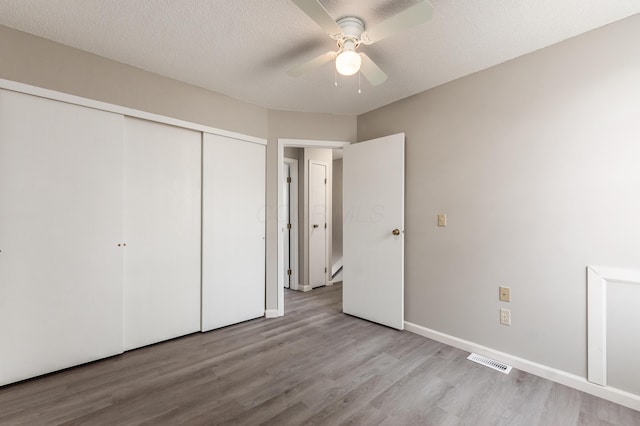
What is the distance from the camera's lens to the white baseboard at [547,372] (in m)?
1.73

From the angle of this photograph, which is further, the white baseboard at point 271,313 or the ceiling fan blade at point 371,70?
the white baseboard at point 271,313

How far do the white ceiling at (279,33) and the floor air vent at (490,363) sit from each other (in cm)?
247

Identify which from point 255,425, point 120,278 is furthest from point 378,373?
point 120,278

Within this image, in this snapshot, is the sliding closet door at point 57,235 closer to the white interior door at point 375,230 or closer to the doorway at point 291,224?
the white interior door at point 375,230

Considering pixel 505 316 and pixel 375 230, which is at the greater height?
pixel 375 230

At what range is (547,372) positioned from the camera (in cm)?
201

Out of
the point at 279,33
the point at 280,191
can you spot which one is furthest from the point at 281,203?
the point at 279,33

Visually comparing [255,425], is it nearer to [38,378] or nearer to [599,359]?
[38,378]

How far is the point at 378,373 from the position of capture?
6.80 ft

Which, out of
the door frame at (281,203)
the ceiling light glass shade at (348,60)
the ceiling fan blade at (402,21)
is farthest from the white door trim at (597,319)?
the door frame at (281,203)

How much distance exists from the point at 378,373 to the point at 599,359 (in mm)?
1470

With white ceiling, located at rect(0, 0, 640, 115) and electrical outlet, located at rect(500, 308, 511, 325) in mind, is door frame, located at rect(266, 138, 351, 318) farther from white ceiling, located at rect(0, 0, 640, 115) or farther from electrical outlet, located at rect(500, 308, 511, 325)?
electrical outlet, located at rect(500, 308, 511, 325)

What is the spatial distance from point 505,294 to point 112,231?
330 cm

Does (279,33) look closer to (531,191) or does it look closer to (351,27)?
(351,27)
